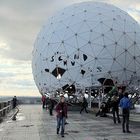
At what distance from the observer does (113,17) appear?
45.2 metres

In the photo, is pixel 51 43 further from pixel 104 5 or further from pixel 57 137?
pixel 57 137

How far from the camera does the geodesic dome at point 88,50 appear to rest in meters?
42.5

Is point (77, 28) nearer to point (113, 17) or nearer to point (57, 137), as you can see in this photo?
point (113, 17)

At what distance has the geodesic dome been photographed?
140 feet

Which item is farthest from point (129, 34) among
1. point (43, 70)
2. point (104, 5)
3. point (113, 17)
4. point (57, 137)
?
point (57, 137)

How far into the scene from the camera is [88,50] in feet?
139

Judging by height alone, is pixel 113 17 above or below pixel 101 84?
above

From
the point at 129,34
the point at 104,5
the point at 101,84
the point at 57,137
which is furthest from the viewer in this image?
the point at 104,5

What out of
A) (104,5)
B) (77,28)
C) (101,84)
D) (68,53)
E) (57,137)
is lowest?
(57,137)

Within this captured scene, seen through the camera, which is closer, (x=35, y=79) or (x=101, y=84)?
(x=101, y=84)

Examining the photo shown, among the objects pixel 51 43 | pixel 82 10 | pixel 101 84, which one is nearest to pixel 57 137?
pixel 101 84

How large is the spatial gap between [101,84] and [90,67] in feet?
6.91

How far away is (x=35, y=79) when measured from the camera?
48812mm

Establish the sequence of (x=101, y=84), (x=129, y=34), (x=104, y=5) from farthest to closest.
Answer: (x=104, y=5), (x=129, y=34), (x=101, y=84)
